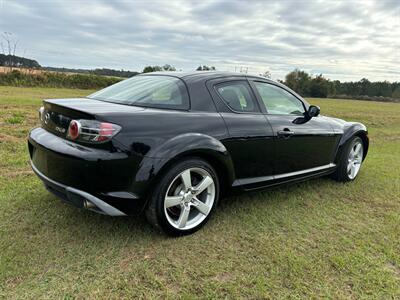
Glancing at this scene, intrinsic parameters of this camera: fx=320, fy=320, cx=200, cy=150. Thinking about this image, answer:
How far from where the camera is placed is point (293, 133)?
11.8 ft

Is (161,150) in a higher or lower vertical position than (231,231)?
higher

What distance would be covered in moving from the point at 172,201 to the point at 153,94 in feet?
3.33

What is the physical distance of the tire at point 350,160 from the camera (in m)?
4.50

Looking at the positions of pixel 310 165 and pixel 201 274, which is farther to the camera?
→ pixel 310 165

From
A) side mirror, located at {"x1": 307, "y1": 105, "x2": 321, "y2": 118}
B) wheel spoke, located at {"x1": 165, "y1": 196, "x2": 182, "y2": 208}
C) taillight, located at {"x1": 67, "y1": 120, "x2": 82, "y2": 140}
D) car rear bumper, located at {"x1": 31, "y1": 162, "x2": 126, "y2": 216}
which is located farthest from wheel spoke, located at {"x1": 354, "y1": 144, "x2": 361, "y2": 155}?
taillight, located at {"x1": 67, "y1": 120, "x2": 82, "y2": 140}

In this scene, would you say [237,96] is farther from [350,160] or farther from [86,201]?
[350,160]

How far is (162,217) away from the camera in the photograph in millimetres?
2643

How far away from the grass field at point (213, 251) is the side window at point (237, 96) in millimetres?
1094

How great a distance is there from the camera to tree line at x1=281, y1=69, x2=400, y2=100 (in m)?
56.9

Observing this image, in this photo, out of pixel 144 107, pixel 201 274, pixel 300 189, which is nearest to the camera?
pixel 201 274

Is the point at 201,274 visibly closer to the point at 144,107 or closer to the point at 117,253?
the point at 117,253

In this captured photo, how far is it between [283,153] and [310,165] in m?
0.65

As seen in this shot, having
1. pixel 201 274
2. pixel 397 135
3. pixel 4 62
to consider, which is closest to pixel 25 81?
pixel 4 62

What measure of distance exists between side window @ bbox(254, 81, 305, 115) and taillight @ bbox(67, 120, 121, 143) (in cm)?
182
